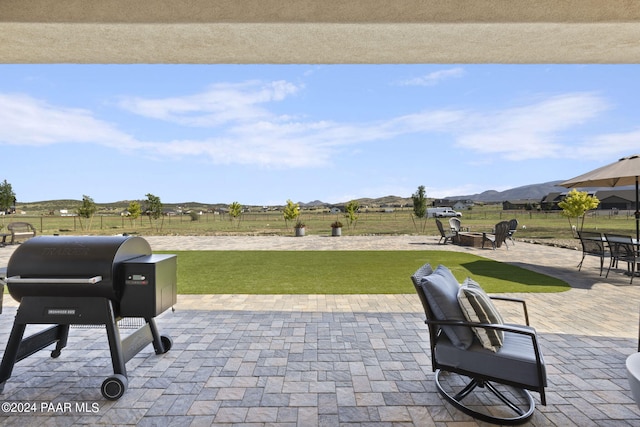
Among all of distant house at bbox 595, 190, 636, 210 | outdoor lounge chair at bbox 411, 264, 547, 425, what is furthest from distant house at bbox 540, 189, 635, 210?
outdoor lounge chair at bbox 411, 264, 547, 425

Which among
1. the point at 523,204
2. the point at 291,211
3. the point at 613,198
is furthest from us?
the point at 523,204

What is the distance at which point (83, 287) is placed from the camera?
245cm

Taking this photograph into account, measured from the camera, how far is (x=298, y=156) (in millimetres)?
29703

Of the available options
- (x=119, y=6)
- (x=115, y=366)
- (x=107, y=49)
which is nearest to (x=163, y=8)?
(x=119, y=6)

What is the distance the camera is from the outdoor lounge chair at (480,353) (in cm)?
206

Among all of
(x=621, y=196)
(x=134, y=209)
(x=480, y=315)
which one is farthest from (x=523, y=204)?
(x=480, y=315)

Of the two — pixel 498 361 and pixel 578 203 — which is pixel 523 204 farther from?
pixel 498 361

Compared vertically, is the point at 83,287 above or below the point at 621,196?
below

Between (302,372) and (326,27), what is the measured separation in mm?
2976

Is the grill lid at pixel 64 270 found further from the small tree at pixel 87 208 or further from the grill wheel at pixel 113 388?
the small tree at pixel 87 208

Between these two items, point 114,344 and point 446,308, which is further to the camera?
point 114,344

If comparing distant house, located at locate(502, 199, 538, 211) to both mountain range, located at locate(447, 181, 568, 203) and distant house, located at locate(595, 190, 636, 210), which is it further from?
distant house, located at locate(595, 190, 636, 210)

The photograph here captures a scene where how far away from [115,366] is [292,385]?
1.38 metres

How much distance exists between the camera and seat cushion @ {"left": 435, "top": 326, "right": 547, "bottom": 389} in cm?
204
